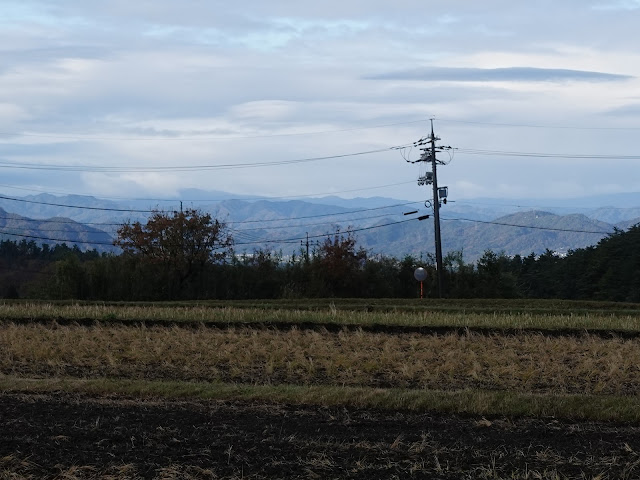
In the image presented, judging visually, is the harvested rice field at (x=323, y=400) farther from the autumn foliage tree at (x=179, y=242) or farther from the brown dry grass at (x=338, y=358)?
the autumn foliage tree at (x=179, y=242)

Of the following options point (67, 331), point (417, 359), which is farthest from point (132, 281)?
point (417, 359)

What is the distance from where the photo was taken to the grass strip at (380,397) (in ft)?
43.9

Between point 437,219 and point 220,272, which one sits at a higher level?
point 437,219

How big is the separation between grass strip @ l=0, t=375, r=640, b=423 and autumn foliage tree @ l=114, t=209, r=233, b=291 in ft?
146

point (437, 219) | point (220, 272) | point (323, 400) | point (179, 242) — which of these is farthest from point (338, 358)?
point (220, 272)

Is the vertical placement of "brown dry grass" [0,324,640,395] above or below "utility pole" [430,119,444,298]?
below

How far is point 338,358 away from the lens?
1942 cm

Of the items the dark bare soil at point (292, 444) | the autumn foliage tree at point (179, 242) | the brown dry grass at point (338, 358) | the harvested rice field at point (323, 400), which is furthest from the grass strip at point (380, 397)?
the autumn foliage tree at point (179, 242)

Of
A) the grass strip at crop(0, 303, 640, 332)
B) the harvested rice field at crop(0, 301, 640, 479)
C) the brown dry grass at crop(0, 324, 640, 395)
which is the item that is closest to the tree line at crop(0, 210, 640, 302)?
the grass strip at crop(0, 303, 640, 332)

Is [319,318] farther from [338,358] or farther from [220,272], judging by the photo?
[220,272]

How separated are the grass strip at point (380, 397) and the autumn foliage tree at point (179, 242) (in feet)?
146

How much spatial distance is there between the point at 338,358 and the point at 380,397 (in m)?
5.20

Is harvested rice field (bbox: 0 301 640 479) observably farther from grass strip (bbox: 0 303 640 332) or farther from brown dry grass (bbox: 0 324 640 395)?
grass strip (bbox: 0 303 640 332)

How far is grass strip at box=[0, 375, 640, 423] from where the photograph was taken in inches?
526
